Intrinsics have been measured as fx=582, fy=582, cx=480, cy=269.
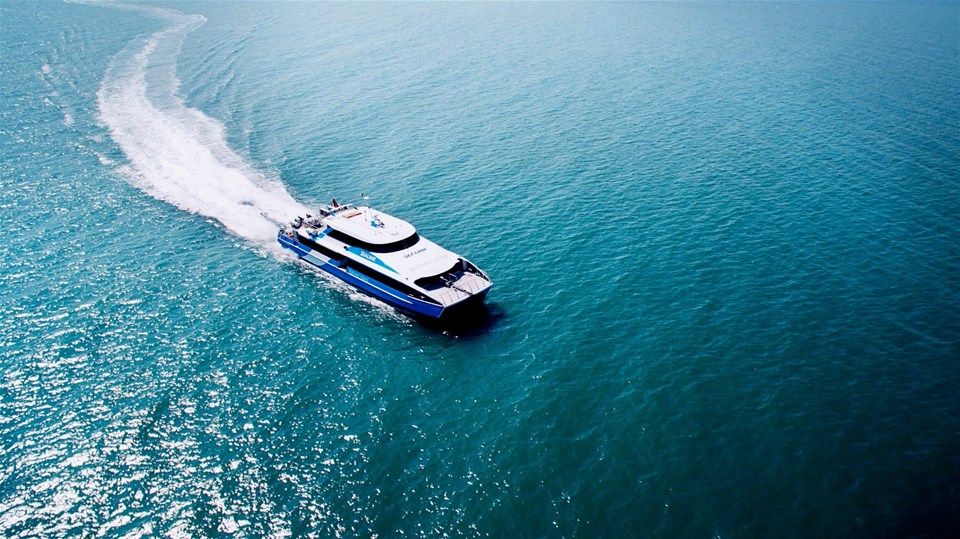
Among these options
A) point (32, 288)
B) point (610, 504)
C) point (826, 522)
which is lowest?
point (32, 288)

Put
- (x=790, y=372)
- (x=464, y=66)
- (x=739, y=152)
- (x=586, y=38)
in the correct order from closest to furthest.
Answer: (x=790, y=372) < (x=739, y=152) < (x=464, y=66) < (x=586, y=38)

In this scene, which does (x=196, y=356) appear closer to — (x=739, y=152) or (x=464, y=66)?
(x=739, y=152)

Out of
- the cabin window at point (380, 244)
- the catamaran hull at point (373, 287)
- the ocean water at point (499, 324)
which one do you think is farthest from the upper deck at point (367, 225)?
the ocean water at point (499, 324)

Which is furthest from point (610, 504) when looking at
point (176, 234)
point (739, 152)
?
point (739, 152)

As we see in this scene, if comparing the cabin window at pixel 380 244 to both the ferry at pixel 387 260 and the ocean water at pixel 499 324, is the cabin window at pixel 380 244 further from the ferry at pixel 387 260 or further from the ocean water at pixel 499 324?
the ocean water at pixel 499 324

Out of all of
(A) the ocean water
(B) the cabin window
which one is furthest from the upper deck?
(A) the ocean water

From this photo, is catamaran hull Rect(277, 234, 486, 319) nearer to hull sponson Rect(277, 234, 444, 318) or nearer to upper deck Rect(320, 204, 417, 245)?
hull sponson Rect(277, 234, 444, 318)

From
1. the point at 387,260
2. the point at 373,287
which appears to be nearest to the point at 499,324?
the point at 387,260

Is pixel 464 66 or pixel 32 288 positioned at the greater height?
pixel 464 66
